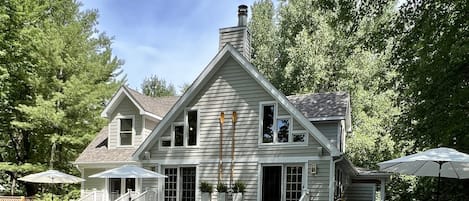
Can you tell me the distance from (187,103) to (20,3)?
7161 mm

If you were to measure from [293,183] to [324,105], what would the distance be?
2.90 metres

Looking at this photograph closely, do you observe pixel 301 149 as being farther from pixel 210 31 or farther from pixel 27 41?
pixel 210 31

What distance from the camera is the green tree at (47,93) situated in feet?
55.1

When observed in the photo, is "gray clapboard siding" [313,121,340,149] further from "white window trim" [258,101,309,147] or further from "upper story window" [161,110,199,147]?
"upper story window" [161,110,199,147]

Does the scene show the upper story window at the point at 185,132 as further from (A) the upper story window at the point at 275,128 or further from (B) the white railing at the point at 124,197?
(A) the upper story window at the point at 275,128

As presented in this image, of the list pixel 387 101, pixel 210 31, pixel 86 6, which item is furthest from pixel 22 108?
pixel 387 101

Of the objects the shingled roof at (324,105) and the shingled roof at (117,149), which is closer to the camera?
the shingled roof at (324,105)

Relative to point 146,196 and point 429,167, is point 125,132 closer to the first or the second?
point 146,196

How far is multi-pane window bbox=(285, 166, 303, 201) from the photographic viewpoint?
1252 centimetres

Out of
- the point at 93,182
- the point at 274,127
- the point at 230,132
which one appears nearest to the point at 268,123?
the point at 274,127

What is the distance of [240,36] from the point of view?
14.7 metres

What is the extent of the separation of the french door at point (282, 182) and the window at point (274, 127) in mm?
787

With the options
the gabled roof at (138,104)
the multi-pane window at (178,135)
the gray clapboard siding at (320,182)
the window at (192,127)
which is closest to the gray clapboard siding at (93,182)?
the gabled roof at (138,104)

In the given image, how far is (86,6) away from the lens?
2259 centimetres
